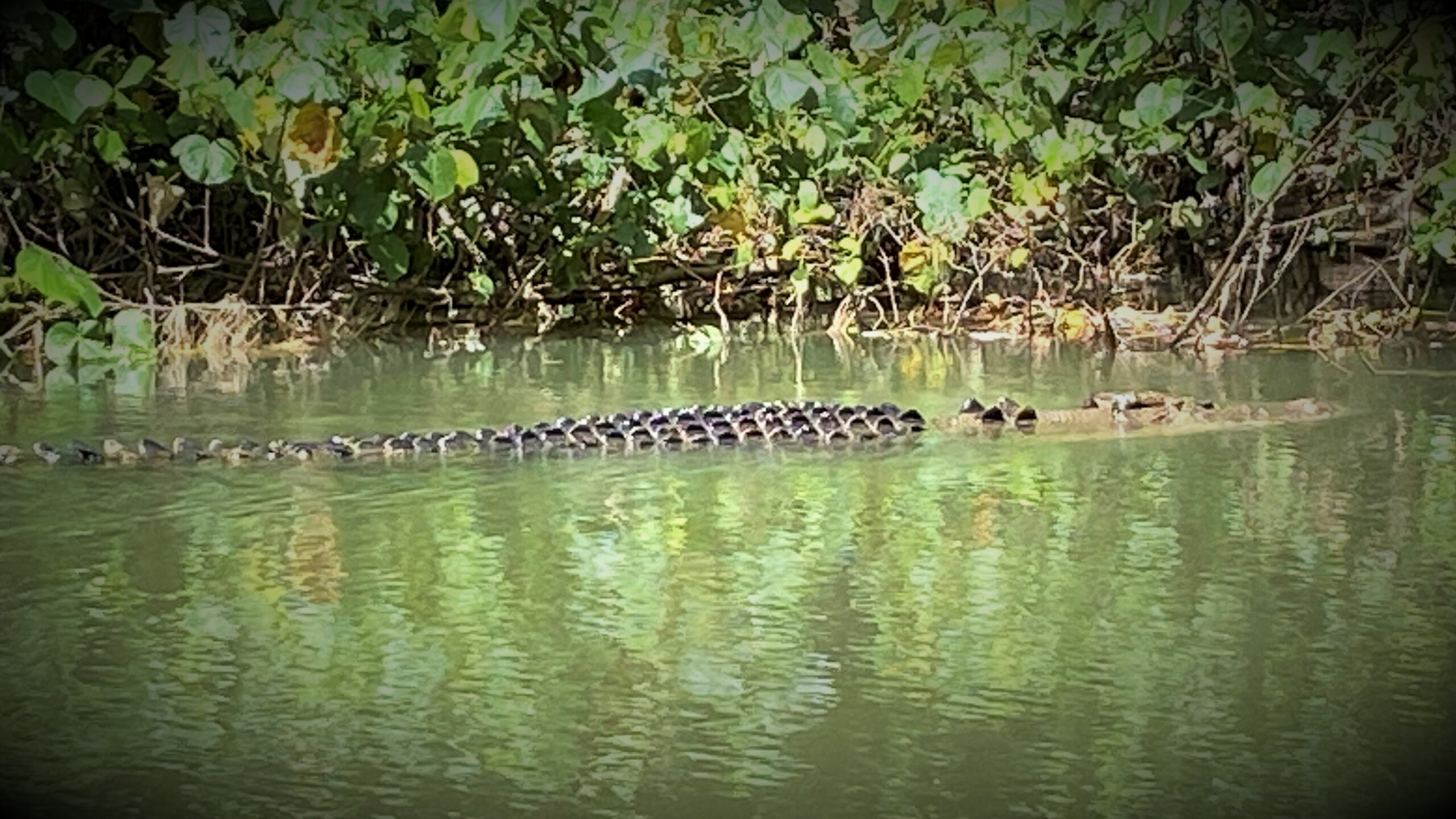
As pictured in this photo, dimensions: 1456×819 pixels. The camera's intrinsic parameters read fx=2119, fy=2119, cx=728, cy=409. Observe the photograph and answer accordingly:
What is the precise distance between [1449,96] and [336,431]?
3056mm

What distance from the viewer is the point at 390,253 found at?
4.70 meters

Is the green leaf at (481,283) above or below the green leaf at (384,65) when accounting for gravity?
below

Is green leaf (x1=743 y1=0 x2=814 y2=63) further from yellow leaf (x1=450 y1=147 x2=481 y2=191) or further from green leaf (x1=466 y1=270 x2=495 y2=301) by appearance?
green leaf (x1=466 y1=270 x2=495 y2=301)

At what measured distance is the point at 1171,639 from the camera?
2.16m

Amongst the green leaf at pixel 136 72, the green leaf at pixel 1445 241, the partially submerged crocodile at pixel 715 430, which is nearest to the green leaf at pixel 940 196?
the green leaf at pixel 1445 241

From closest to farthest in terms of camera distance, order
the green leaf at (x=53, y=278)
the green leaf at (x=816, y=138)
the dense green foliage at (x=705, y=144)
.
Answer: the green leaf at (x=53, y=278) → the dense green foliage at (x=705, y=144) → the green leaf at (x=816, y=138)

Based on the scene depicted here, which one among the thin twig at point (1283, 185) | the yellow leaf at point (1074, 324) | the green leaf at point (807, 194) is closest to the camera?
the thin twig at point (1283, 185)

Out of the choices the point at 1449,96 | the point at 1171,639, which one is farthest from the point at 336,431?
the point at 1449,96

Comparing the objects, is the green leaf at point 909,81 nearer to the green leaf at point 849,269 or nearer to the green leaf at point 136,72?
the green leaf at point 849,269

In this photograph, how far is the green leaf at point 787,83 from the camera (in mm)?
4293

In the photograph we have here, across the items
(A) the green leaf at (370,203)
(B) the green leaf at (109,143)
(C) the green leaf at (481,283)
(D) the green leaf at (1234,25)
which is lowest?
(C) the green leaf at (481,283)

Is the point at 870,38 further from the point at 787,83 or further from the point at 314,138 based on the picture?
the point at 314,138

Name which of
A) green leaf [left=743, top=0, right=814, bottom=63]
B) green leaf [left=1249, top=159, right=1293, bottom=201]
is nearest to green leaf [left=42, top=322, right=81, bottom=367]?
green leaf [left=743, top=0, right=814, bottom=63]

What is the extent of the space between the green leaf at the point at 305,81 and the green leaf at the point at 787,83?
89 cm
